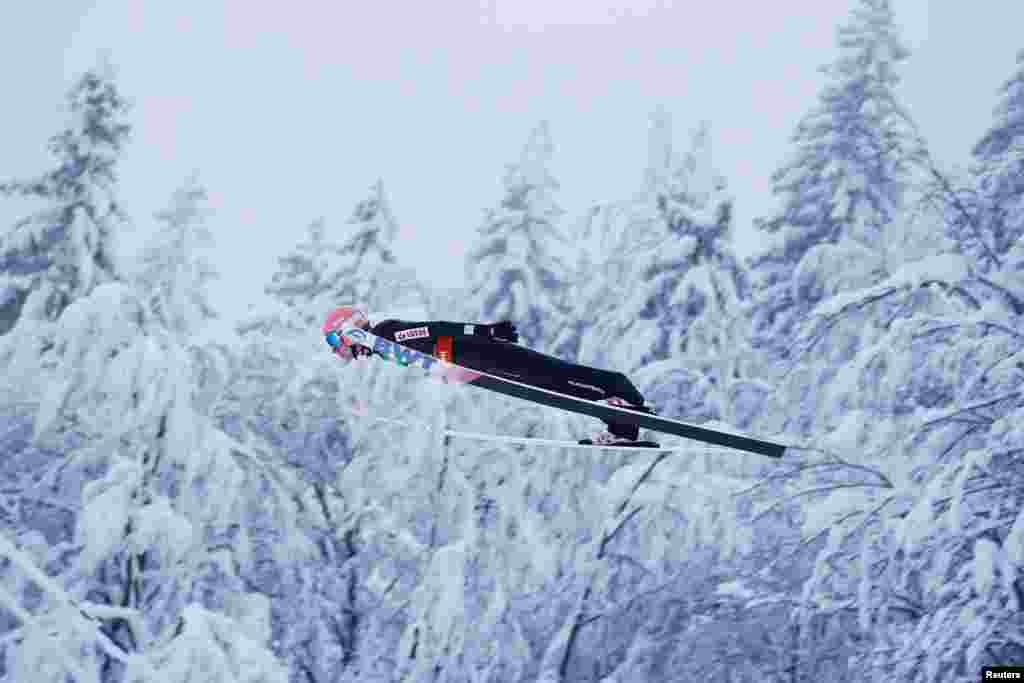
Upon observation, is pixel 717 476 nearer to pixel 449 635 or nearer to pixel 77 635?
pixel 449 635

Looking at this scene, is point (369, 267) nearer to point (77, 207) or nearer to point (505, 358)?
point (77, 207)

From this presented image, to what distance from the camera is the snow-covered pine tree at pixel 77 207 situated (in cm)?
1745

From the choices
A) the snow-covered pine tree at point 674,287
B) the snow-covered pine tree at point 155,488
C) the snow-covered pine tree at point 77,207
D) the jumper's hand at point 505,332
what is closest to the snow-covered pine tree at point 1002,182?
the jumper's hand at point 505,332

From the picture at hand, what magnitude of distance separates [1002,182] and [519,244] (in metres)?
8.17

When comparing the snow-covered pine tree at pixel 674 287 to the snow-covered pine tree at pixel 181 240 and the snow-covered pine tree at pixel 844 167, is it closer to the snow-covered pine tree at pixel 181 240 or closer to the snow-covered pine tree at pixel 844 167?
the snow-covered pine tree at pixel 844 167

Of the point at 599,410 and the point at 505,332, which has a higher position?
the point at 505,332

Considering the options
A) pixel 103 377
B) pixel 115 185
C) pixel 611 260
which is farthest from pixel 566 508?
pixel 115 185

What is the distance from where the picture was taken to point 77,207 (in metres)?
18.0

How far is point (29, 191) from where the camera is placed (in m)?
17.9

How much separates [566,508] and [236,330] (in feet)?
11.8

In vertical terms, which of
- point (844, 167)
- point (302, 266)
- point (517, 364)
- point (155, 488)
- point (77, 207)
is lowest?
point (155, 488)

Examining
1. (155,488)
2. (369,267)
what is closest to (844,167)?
(369,267)

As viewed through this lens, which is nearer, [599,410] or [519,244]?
[599,410]

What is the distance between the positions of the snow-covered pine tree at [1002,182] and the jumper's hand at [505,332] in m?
3.43
